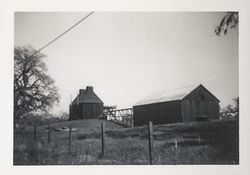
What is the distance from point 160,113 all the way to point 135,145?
0.32 metres

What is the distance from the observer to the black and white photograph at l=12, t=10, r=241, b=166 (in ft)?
9.30

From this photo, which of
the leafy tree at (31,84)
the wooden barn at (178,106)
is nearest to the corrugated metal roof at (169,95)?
the wooden barn at (178,106)

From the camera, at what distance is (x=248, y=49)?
2857 millimetres

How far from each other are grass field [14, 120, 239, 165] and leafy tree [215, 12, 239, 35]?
2.43 feet

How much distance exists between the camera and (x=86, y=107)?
112 inches

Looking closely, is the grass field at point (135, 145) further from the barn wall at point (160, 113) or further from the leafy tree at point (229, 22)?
the leafy tree at point (229, 22)

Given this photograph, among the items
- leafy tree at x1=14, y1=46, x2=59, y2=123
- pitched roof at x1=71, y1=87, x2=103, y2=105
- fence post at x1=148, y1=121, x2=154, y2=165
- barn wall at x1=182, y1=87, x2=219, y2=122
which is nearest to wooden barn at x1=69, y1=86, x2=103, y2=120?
pitched roof at x1=71, y1=87, x2=103, y2=105

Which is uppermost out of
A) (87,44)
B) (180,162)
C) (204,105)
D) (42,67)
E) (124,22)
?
(124,22)

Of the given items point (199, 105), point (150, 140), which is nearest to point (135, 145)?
point (150, 140)

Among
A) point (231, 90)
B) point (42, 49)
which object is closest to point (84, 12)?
point (42, 49)

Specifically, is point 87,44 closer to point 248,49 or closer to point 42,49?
point 42,49
